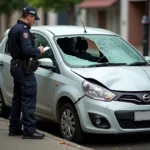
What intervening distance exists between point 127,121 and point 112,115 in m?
0.24

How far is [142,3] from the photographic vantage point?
27.9m

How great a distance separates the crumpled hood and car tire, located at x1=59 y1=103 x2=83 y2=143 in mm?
534

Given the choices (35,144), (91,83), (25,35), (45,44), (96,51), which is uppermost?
(25,35)

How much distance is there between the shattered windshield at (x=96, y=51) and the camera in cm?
770

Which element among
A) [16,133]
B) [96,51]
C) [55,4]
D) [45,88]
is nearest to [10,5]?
[55,4]

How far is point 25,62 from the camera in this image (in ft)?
22.3

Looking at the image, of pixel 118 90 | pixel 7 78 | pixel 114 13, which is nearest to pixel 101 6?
pixel 114 13

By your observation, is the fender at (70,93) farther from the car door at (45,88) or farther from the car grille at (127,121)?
the car grille at (127,121)

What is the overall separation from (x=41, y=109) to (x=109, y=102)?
4.97 feet

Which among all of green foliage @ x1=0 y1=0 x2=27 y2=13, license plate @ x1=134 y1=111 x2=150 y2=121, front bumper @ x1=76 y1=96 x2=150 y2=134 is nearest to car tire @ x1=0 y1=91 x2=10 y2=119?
front bumper @ x1=76 y1=96 x2=150 y2=134

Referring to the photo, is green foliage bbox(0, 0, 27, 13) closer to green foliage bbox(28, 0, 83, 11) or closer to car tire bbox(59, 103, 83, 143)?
green foliage bbox(28, 0, 83, 11)

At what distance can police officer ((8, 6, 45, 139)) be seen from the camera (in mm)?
6680

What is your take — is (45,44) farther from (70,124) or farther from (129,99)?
(129,99)

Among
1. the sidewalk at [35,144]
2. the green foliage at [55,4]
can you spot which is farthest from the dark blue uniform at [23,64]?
the green foliage at [55,4]
